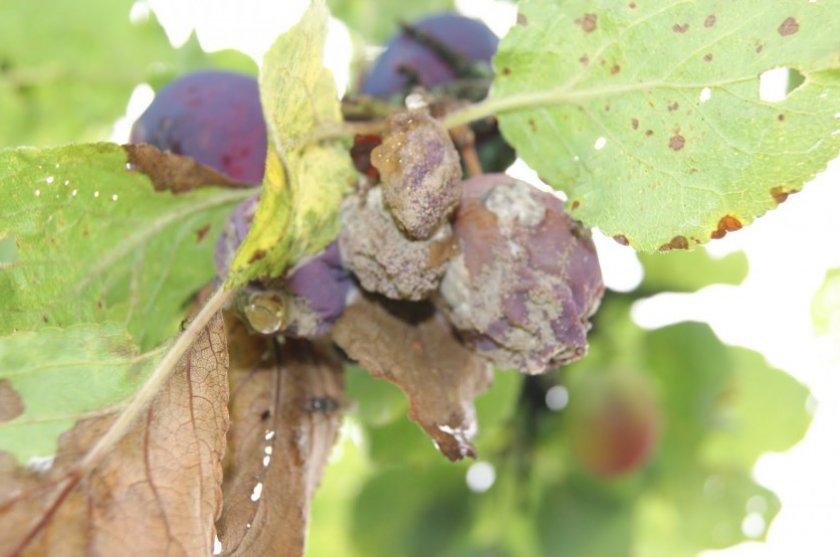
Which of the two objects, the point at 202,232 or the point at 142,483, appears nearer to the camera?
the point at 142,483

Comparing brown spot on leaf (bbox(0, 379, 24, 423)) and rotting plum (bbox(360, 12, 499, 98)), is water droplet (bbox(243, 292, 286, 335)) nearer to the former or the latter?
→ brown spot on leaf (bbox(0, 379, 24, 423))

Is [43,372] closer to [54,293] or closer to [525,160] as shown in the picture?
[54,293]

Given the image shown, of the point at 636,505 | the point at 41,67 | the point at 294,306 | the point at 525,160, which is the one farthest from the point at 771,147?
the point at 41,67

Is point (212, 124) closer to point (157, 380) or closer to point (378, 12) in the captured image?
point (157, 380)

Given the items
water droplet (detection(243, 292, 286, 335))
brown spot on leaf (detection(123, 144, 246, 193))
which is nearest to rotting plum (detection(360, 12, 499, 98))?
brown spot on leaf (detection(123, 144, 246, 193))

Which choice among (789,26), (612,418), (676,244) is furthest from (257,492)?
(612,418)

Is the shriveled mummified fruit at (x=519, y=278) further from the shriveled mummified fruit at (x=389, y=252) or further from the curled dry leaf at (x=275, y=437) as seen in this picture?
the curled dry leaf at (x=275, y=437)
